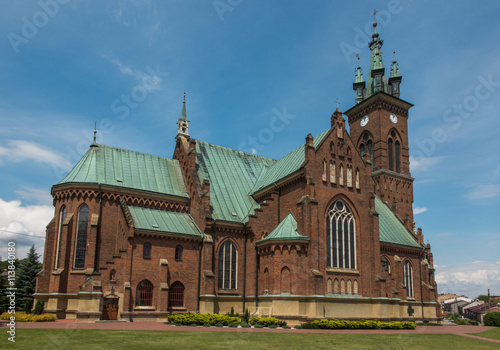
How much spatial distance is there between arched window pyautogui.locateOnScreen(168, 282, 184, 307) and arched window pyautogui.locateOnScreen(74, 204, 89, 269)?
790 centimetres

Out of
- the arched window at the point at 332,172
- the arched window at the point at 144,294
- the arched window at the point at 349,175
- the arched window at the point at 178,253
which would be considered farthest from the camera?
the arched window at the point at 349,175

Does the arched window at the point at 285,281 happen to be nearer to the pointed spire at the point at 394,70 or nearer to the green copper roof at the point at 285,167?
the green copper roof at the point at 285,167

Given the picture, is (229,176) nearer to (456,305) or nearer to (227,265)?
(227,265)

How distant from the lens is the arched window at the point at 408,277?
49.7 metres

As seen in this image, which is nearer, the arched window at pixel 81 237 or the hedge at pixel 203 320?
the hedge at pixel 203 320

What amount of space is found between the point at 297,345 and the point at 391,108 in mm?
50020

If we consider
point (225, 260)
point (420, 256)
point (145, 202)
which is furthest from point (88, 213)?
point (420, 256)

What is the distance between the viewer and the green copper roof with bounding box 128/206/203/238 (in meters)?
37.7

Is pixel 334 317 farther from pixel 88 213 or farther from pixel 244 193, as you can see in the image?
pixel 88 213

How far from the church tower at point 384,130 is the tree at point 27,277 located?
45.2m

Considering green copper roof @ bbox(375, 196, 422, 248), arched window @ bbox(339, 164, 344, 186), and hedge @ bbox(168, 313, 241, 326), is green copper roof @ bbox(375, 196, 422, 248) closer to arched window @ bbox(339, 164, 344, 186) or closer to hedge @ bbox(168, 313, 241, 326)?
arched window @ bbox(339, 164, 344, 186)

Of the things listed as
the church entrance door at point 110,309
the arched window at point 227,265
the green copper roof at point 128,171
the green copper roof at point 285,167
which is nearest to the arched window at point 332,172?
the green copper roof at point 285,167

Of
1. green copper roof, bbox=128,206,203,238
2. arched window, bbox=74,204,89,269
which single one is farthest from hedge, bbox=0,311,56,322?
green copper roof, bbox=128,206,203,238

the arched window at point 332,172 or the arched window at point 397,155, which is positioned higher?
the arched window at point 397,155
